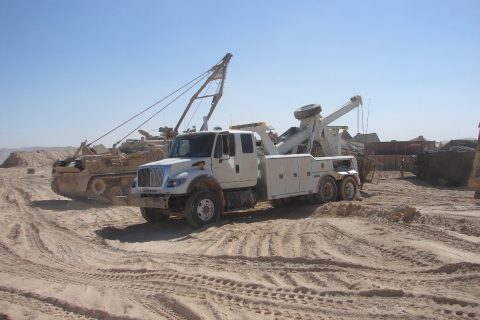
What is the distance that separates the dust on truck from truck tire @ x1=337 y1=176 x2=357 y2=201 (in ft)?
1.41

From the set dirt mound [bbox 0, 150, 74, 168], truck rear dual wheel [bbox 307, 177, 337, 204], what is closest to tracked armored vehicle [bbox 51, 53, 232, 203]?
truck rear dual wheel [bbox 307, 177, 337, 204]

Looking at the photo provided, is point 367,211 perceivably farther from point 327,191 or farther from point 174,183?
point 174,183

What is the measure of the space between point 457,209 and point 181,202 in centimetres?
610

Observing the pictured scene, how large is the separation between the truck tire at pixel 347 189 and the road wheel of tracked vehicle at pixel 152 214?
5.37 m

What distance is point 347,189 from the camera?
1317 centimetres

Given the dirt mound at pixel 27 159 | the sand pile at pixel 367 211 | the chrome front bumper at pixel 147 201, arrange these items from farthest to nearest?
the dirt mound at pixel 27 159
the chrome front bumper at pixel 147 201
the sand pile at pixel 367 211

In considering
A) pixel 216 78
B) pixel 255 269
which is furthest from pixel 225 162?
pixel 216 78

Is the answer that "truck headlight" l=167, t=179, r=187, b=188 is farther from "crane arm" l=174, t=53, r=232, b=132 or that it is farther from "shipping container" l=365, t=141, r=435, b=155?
"shipping container" l=365, t=141, r=435, b=155

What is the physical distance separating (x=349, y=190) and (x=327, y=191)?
1111 mm

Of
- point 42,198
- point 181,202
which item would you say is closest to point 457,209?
point 181,202

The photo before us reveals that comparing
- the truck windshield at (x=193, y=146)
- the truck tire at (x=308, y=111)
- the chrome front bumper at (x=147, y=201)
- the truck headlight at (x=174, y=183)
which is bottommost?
the chrome front bumper at (x=147, y=201)

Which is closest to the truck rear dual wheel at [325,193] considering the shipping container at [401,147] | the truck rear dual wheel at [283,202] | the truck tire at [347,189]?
the truck tire at [347,189]

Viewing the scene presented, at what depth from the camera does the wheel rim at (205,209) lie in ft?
30.3

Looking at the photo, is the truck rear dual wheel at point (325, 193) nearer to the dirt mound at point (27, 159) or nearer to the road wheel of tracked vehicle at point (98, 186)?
the road wheel of tracked vehicle at point (98, 186)
